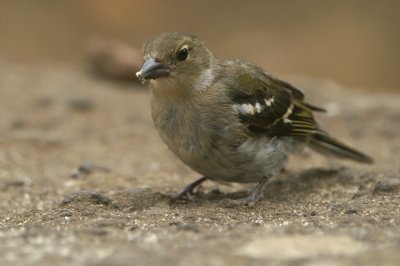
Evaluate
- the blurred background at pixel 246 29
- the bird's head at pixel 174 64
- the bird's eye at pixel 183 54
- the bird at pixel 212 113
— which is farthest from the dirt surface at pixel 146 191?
the blurred background at pixel 246 29

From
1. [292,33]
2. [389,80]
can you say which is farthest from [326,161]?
[292,33]

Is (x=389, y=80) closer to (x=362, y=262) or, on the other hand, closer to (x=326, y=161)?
(x=326, y=161)

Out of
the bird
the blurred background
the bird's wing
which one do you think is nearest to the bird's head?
the bird

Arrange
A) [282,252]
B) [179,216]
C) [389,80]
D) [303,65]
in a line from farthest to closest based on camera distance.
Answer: [303,65], [389,80], [179,216], [282,252]

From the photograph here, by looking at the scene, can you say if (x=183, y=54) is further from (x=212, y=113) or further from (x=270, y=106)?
(x=270, y=106)

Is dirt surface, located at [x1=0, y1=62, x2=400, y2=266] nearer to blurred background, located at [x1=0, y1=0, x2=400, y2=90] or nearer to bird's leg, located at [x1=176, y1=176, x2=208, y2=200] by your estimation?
bird's leg, located at [x1=176, y1=176, x2=208, y2=200]

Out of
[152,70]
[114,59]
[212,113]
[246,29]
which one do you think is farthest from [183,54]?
[246,29]

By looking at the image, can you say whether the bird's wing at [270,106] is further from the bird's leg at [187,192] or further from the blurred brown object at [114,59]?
the blurred brown object at [114,59]
